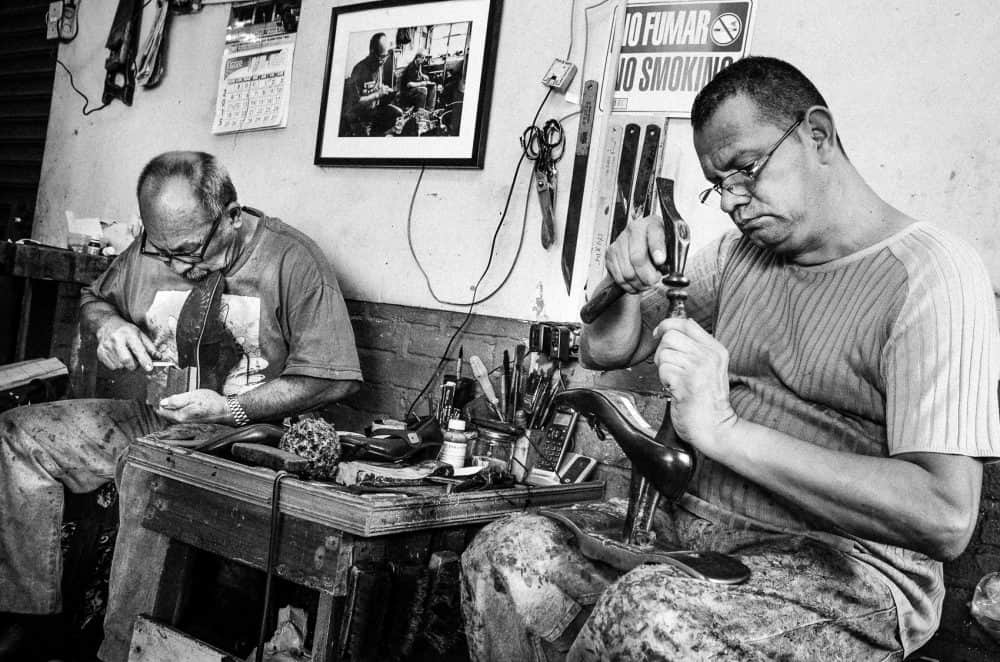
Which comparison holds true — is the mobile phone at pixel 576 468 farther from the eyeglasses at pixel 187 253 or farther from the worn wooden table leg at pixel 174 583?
the eyeglasses at pixel 187 253

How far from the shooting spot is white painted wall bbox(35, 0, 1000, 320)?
7.54 ft

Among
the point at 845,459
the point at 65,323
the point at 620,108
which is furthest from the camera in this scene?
the point at 65,323

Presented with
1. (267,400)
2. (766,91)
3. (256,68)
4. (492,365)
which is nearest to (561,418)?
(492,365)

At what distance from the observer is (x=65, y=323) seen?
399cm

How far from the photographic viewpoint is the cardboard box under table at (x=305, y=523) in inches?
78.9

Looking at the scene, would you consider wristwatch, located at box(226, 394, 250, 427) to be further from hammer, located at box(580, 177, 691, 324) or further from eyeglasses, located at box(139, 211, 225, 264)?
hammer, located at box(580, 177, 691, 324)

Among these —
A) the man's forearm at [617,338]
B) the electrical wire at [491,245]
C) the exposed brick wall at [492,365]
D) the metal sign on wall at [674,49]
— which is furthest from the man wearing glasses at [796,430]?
the electrical wire at [491,245]

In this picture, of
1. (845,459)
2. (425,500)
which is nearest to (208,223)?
(425,500)

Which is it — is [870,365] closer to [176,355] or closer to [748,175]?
[748,175]

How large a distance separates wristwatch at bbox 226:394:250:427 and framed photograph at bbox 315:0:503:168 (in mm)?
1146

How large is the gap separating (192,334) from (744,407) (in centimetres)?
187

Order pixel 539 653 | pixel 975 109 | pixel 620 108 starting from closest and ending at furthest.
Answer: pixel 539 653, pixel 975 109, pixel 620 108

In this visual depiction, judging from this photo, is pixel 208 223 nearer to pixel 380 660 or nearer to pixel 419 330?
pixel 419 330

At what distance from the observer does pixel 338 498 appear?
2025mm
